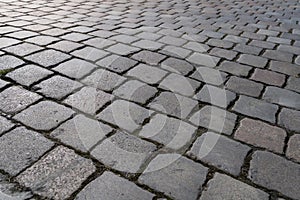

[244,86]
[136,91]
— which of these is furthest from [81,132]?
[244,86]

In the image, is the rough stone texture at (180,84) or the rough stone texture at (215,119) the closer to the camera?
the rough stone texture at (215,119)

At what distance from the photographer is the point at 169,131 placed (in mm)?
1804

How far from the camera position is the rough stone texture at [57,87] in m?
2.12

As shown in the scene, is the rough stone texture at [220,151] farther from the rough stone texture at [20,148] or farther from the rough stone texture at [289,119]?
the rough stone texture at [20,148]

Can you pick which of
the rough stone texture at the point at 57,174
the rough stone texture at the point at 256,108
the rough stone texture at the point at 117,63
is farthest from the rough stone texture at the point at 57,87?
the rough stone texture at the point at 256,108

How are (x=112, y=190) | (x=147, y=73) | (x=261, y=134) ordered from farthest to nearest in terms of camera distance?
(x=147, y=73), (x=261, y=134), (x=112, y=190)

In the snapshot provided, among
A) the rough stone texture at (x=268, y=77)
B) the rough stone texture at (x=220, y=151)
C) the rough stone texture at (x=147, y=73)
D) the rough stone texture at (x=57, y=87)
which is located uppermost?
the rough stone texture at (x=57, y=87)

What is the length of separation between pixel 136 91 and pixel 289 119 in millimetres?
1174

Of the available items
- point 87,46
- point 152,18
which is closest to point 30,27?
point 87,46

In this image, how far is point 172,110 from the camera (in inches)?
79.4

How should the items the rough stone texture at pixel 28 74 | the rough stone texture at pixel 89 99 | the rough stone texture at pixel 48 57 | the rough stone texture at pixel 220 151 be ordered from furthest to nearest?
the rough stone texture at pixel 48 57 → the rough stone texture at pixel 28 74 → the rough stone texture at pixel 89 99 → the rough stone texture at pixel 220 151

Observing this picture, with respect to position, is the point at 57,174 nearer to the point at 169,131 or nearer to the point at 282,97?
the point at 169,131

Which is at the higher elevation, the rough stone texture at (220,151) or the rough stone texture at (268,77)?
the rough stone texture at (220,151)

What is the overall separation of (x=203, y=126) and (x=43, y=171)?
1.04 m
